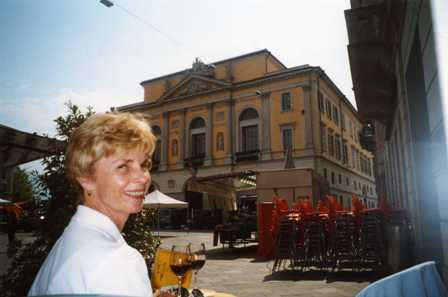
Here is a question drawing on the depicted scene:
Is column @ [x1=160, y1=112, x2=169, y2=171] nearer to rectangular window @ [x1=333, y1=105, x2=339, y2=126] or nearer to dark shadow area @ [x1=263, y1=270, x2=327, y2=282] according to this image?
rectangular window @ [x1=333, y1=105, x2=339, y2=126]

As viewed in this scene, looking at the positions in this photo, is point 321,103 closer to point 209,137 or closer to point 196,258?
point 209,137

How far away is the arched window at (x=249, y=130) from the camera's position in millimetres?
30487

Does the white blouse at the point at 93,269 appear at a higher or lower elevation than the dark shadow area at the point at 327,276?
higher

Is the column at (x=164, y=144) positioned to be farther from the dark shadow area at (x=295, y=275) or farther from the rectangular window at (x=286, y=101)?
the dark shadow area at (x=295, y=275)

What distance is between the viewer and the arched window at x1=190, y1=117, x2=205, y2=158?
108 feet

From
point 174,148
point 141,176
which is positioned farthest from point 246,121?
point 141,176

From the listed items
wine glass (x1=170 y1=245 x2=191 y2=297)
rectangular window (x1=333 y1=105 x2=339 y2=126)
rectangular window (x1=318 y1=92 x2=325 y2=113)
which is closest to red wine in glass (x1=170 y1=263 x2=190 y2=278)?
wine glass (x1=170 y1=245 x2=191 y2=297)

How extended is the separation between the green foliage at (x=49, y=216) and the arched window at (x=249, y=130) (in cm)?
2709

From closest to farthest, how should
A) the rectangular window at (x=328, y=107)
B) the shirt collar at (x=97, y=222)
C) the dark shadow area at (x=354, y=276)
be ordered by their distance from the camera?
the shirt collar at (x=97, y=222) → the dark shadow area at (x=354, y=276) → the rectangular window at (x=328, y=107)

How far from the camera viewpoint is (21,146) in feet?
10.4

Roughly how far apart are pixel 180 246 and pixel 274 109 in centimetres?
2791

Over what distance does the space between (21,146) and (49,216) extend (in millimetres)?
694

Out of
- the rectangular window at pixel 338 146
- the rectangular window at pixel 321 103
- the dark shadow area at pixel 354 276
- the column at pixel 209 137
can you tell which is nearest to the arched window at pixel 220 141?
the column at pixel 209 137

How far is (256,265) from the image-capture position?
7945 mm
